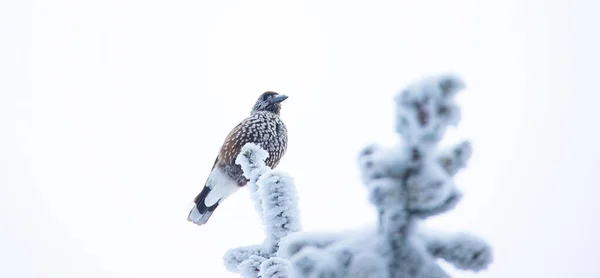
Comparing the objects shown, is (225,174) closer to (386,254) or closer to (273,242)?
(273,242)

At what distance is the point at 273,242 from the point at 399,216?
1376mm

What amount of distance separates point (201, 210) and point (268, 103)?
1727mm

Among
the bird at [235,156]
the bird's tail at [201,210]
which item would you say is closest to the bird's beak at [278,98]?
the bird at [235,156]

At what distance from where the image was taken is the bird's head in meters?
8.24

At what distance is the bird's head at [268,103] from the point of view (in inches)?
324

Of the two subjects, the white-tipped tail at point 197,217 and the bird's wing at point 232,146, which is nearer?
the white-tipped tail at point 197,217

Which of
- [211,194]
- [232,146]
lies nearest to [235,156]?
[232,146]

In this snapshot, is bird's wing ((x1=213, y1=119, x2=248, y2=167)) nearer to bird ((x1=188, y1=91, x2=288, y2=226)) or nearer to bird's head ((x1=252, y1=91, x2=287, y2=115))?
bird ((x1=188, y1=91, x2=288, y2=226))

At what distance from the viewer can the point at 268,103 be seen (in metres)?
8.29

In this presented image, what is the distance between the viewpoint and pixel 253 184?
9.70 ft

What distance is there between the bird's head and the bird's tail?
1.40 m

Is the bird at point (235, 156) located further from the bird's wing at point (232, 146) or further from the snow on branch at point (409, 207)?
the snow on branch at point (409, 207)

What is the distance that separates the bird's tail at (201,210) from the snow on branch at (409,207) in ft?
19.2

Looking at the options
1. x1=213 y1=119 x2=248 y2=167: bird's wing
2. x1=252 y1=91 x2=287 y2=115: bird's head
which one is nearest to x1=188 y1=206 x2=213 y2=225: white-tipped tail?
x1=213 y1=119 x2=248 y2=167: bird's wing
